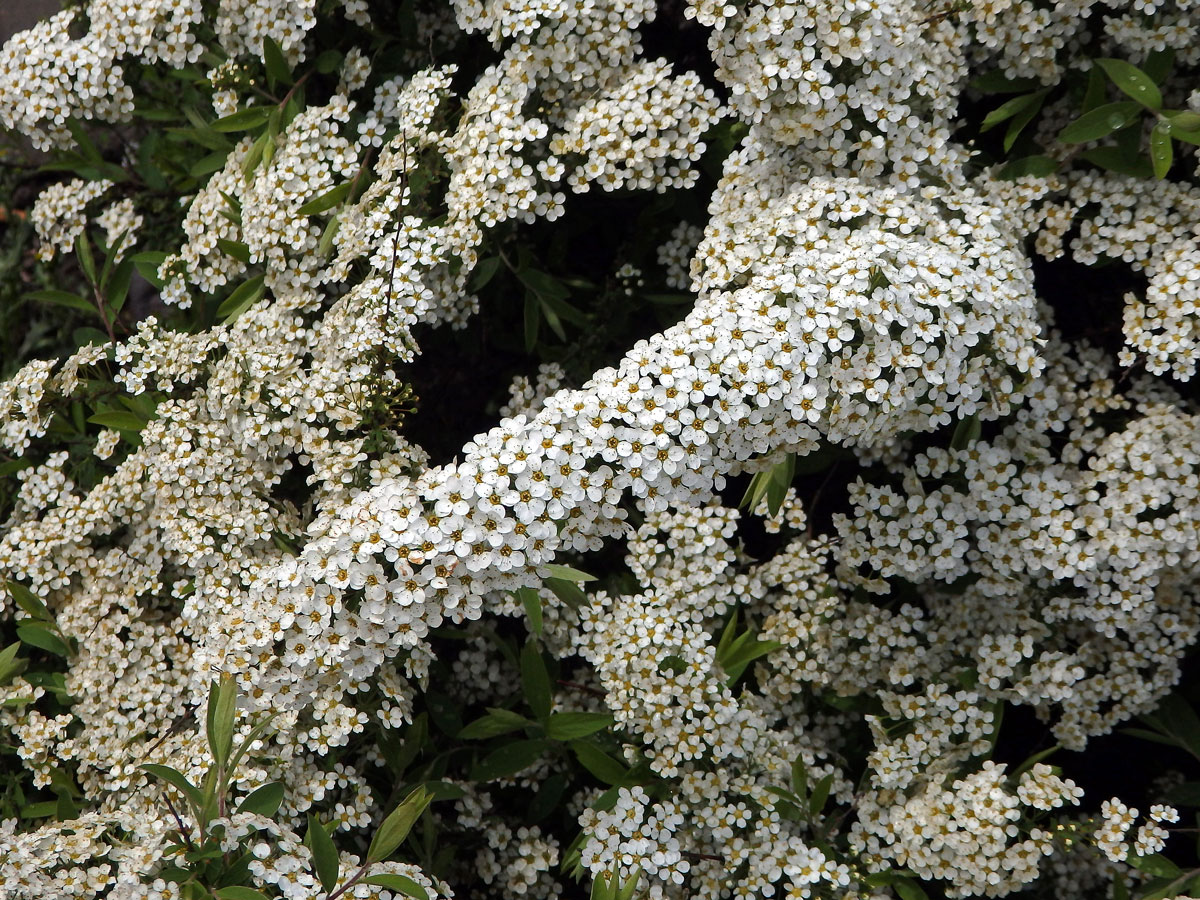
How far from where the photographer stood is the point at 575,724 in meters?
3.45

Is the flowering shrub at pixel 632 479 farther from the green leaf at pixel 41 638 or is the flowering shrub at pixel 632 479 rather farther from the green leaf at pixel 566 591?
the green leaf at pixel 566 591

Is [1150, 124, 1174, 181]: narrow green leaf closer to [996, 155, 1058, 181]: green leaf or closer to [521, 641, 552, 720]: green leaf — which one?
[996, 155, 1058, 181]: green leaf

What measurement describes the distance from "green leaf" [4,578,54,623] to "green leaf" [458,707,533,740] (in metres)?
1.61

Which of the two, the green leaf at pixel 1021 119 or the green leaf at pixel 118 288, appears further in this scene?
the green leaf at pixel 118 288

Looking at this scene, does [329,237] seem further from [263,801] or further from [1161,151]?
[1161,151]

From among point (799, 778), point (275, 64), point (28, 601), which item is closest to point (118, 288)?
point (275, 64)

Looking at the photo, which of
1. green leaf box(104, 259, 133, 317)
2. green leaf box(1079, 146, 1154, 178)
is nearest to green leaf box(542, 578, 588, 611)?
green leaf box(1079, 146, 1154, 178)

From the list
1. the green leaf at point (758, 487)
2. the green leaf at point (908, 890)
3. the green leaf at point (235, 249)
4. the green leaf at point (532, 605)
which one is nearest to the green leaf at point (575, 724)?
the green leaf at point (532, 605)

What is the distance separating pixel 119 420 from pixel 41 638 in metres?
0.82

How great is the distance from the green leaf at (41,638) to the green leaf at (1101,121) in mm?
3827

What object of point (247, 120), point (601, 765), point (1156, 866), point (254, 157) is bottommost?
point (1156, 866)

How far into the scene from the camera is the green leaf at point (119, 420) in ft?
12.6

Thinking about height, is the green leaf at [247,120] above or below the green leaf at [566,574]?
above

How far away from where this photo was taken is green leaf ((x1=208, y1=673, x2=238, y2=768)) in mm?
2770
